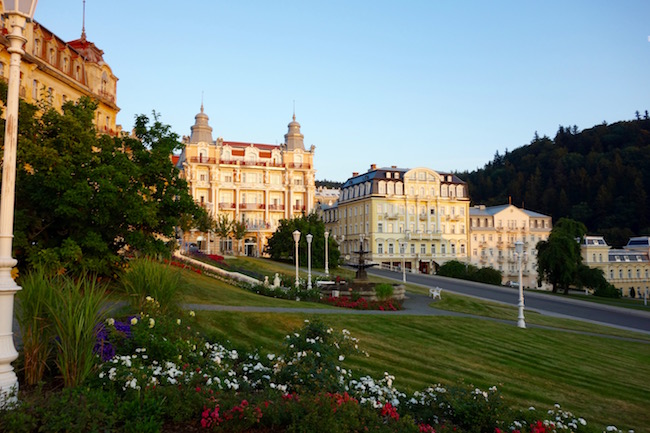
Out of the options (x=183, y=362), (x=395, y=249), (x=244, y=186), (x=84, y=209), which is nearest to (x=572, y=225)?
(x=395, y=249)

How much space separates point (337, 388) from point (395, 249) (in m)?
70.8

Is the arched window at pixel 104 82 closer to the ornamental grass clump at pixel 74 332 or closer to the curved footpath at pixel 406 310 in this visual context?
the curved footpath at pixel 406 310

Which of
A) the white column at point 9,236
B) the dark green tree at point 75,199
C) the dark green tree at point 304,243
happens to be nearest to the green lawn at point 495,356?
the dark green tree at point 75,199

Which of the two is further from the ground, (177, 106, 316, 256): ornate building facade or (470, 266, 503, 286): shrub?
(177, 106, 316, 256): ornate building facade

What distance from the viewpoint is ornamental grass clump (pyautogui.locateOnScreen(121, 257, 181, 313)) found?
35.5ft

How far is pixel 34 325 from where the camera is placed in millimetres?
7125

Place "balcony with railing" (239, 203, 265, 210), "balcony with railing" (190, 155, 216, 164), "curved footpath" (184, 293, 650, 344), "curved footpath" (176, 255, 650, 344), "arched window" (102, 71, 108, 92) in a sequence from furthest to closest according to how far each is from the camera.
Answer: "balcony with railing" (239, 203, 265, 210)
"balcony with railing" (190, 155, 216, 164)
"arched window" (102, 71, 108, 92)
"curved footpath" (176, 255, 650, 344)
"curved footpath" (184, 293, 650, 344)

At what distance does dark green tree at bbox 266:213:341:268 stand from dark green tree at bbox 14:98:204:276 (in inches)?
1378

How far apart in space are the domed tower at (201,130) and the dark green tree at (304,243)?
2216cm

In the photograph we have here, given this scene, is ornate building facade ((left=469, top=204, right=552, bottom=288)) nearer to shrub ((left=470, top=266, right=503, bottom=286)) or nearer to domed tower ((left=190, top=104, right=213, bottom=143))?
shrub ((left=470, top=266, right=503, bottom=286))

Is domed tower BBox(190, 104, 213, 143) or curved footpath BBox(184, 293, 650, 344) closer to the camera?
curved footpath BBox(184, 293, 650, 344)

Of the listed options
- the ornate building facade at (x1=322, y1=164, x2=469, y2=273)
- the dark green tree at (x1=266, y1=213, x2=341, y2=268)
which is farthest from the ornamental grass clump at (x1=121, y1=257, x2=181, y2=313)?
the ornate building facade at (x1=322, y1=164, x2=469, y2=273)

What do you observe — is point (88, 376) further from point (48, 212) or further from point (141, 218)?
point (48, 212)

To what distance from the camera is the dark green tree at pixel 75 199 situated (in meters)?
17.2
